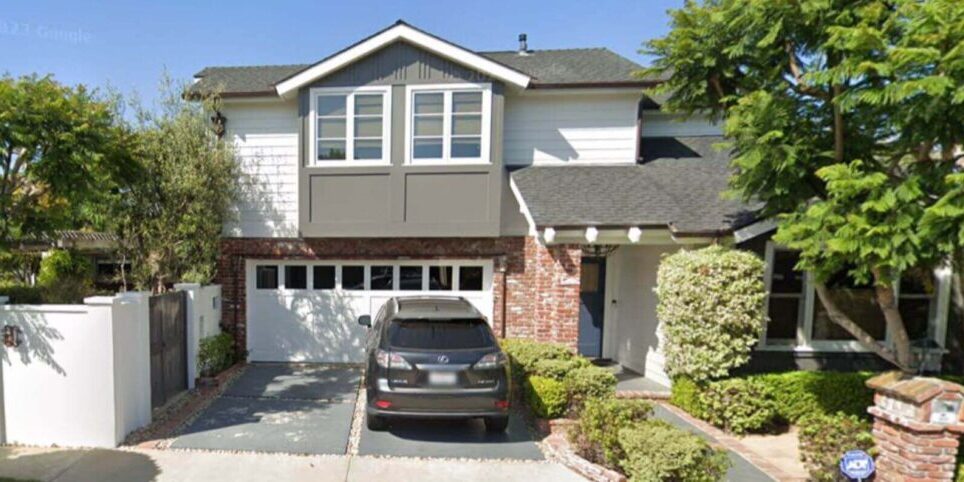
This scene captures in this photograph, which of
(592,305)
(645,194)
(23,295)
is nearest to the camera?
(645,194)

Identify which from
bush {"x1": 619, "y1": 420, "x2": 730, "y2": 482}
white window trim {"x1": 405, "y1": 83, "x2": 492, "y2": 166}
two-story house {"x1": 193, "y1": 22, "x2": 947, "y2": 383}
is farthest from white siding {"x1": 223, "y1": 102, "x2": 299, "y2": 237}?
bush {"x1": 619, "y1": 420, "x2": 730, "y2": 482}

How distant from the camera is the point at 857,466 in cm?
382

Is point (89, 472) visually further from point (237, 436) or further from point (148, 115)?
point (148, 115)

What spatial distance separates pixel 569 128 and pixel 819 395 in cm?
598

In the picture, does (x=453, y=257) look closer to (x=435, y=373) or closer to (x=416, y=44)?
(x=435, y=373)

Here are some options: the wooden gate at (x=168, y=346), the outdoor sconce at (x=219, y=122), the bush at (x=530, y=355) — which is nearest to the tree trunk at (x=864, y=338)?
the bush at (x=530, y=355)

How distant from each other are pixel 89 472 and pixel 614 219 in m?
7.45

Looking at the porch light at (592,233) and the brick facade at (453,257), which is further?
the brick facade at (453,257)

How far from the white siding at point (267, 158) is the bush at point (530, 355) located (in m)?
4.99

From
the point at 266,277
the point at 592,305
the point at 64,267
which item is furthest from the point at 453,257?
the point at 64,267

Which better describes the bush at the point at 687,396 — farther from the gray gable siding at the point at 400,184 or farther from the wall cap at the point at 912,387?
the gray gable siding at the point at 400,184

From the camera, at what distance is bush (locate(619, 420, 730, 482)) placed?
3.73 m

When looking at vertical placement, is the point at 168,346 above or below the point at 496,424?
above

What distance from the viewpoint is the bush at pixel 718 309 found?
5.86m
